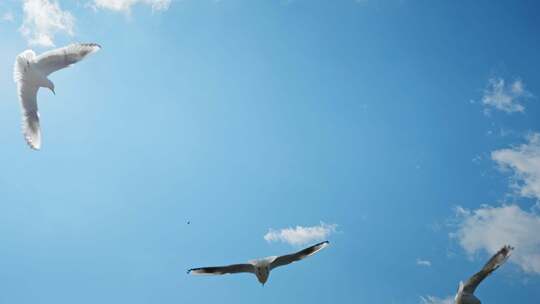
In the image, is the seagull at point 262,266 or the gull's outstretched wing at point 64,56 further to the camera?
the gull's outstretched wing at point 64,56

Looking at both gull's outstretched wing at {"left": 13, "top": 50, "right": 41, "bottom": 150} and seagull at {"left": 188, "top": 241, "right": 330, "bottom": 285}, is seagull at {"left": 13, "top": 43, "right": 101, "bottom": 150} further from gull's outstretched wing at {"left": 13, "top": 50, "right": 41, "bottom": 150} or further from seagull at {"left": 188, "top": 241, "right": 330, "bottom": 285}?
seagull at {"left": 188, "top": 241, "right": 330, "bottom": 285}

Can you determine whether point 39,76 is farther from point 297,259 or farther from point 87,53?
point 297,259

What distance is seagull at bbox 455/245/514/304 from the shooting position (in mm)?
22641

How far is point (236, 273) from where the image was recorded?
2412cm

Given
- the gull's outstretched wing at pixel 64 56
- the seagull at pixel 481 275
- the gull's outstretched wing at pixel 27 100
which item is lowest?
the seagull at pixel 481 275

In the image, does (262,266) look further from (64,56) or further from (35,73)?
(35,73)

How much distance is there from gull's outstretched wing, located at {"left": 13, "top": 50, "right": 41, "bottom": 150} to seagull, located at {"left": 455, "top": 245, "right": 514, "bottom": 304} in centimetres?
2303

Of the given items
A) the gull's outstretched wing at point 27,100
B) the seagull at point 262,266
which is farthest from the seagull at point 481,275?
the gull's outstretched wing at point 27,100

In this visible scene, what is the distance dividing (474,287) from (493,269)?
1.32m

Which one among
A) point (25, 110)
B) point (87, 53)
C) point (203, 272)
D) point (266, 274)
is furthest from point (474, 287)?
point (25, 110)

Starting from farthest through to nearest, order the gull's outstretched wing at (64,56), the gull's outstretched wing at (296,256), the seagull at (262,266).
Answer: the gull's outstretched wing at (64,56)
the gull's outstretched wing at (296,256)
the seagull at (262,266)

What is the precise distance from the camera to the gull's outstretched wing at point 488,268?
2272 centimetres

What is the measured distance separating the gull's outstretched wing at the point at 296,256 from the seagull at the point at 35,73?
552 inches

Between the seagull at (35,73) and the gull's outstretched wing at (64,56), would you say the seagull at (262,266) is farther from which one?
the gull's outstretched wing at (64,56)
